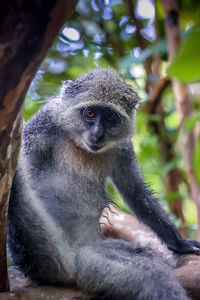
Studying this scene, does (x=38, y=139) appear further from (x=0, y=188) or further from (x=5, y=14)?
(x=5, y=14)

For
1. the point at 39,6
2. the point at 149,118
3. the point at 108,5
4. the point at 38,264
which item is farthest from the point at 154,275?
the point at 108,5

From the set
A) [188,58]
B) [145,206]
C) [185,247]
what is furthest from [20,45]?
[185,247]

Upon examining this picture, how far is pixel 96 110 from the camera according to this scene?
362 cm

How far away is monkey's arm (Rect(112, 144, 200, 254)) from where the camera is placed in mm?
4086

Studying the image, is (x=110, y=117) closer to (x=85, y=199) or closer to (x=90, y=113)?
(x=90, y=113)

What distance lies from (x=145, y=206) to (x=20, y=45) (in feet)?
9.49

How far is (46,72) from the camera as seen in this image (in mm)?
7223

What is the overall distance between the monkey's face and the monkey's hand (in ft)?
4.53

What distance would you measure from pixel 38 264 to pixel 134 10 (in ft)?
17.8

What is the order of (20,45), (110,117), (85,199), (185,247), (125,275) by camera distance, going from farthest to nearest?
1. (185,247)
2. (110,117)
3. (85,199)
4. (125,275)
5. (20,45)

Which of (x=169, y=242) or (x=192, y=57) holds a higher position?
(x=192, y=57)

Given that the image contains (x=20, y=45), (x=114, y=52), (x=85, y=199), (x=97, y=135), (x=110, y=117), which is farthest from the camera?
(x=114, y=52)

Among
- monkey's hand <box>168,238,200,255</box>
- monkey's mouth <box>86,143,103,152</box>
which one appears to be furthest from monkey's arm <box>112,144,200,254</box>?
monkey's mouth <box>86,143,103,152</box>

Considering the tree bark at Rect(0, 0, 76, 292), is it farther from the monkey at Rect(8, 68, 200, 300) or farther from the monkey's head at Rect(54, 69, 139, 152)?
the monkey's head at Rect(54, 69, 139, 152)
